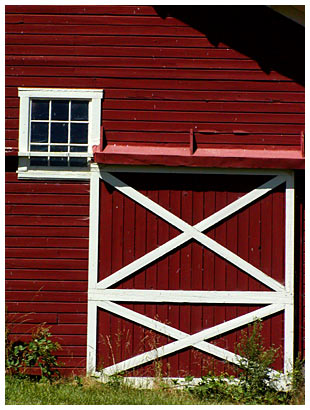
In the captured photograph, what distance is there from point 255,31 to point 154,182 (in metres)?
2.52

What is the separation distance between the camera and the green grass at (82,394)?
7.16 m

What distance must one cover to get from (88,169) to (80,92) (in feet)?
3.51

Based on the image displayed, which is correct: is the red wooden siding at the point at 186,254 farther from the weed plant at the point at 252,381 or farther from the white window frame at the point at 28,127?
the white window frame at the point at 28,127

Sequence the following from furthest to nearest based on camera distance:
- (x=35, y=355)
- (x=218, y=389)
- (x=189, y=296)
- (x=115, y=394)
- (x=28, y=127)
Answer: (x=28, y=127), (x=189, y=296), (x=35, y=355), (x=218, y=389), (x=115, y=394)

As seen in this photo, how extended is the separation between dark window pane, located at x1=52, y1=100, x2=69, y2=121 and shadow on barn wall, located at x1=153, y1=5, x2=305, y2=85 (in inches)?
71.7

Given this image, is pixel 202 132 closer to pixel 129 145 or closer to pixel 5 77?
pixel 129 145

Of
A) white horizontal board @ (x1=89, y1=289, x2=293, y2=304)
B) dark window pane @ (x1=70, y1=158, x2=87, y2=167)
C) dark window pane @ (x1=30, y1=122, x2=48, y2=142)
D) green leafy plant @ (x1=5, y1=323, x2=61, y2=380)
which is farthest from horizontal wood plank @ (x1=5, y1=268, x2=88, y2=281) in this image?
dark window pane @ (x1=30, y1=122, x2=48, y2=142)

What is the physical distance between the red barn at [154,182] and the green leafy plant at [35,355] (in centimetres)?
14

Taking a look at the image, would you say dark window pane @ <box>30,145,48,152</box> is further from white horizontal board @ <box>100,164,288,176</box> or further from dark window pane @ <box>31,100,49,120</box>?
white horizontal board @ <box>100,164,288,176</box>

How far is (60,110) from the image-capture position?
8.33 m

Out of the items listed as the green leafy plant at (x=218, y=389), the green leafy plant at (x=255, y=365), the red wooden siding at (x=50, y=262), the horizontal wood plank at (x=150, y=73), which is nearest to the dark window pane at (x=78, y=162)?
the red wooden siding at (x=50, y=262)

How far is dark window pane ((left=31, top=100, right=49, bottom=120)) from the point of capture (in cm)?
834

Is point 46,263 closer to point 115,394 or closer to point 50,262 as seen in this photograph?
point 50,262

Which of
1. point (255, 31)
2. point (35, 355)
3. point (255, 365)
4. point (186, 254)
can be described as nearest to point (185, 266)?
point (186, 254)
